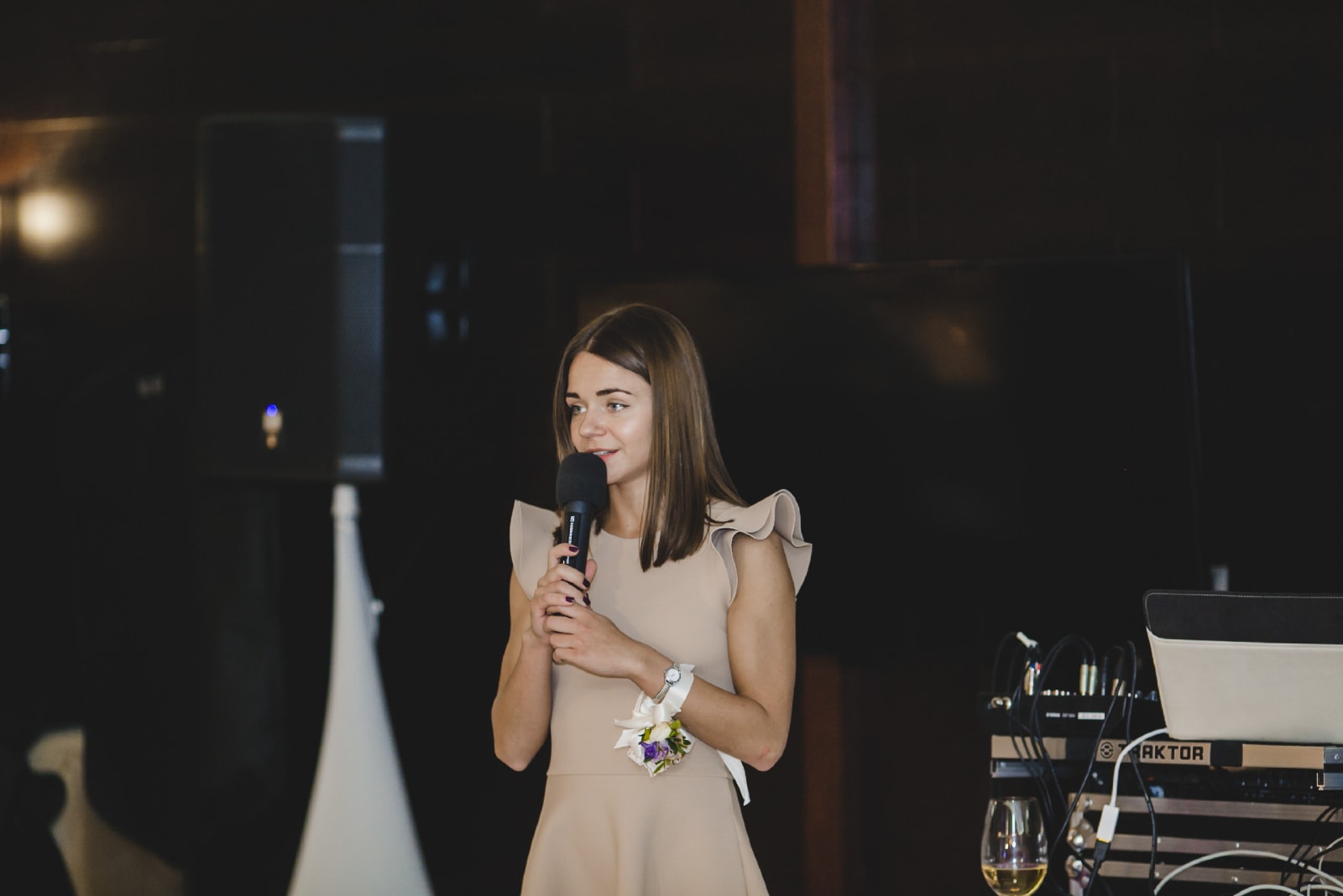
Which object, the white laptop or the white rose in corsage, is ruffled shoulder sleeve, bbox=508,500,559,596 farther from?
the white laptop

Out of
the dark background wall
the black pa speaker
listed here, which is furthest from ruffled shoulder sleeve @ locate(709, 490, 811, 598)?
the black pa speaker

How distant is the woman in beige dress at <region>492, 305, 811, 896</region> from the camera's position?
179 cm

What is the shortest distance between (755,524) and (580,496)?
0.88ft

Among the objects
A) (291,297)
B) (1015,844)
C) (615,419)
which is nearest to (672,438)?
(615,419)

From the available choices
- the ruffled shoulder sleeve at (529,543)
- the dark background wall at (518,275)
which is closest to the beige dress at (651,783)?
the ruffled shoulder sleeve at (529,543)

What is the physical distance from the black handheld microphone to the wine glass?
606mm

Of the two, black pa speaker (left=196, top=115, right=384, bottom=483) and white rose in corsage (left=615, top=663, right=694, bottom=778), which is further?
black pa speaker (left=196, top=115, right=384, bottom=483)

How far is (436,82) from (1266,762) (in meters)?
2.37

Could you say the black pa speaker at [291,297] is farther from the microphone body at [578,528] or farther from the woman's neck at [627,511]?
the microphone body at [578,528]

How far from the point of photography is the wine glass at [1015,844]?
165 centimetres

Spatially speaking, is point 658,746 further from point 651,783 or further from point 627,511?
point 627,511

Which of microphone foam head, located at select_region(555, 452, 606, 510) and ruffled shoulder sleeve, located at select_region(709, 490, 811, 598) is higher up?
microphone foam head, located at select_region(555, 452, 606, 510)

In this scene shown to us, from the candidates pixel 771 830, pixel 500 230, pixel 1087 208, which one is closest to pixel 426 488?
pixel 500 230

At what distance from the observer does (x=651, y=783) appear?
182 centimetres
